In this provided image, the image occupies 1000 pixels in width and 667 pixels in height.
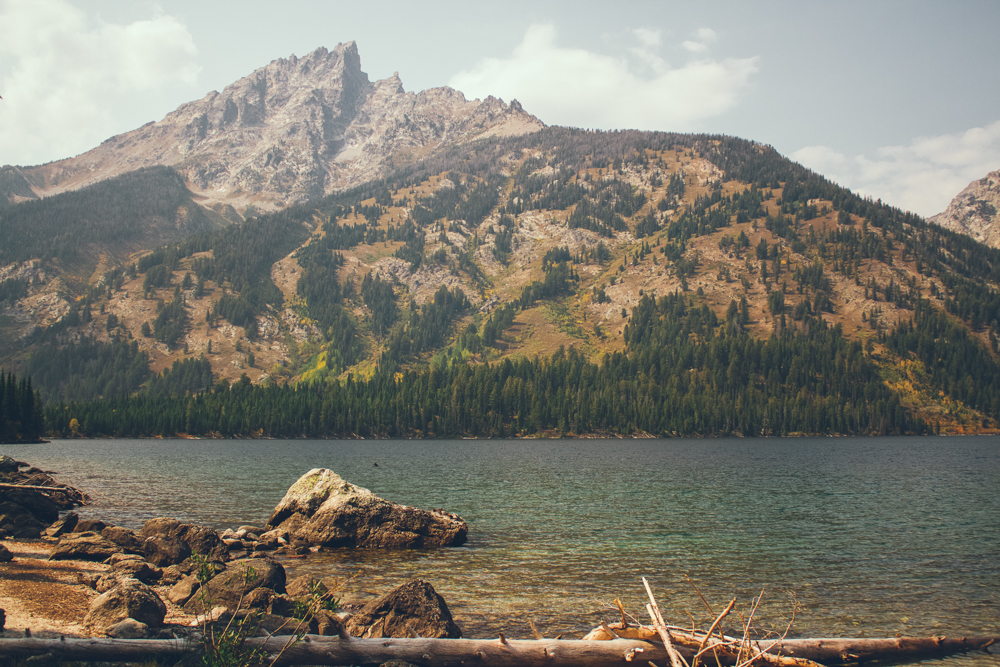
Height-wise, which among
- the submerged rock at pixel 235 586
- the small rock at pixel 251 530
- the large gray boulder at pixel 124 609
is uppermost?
the large gray boulder at pixel 124 609

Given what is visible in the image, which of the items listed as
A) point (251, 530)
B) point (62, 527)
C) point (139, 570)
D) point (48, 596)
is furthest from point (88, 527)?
point (48, 596)

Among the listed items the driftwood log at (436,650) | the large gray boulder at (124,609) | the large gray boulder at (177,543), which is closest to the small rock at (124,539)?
the large gray boulder at (177,543)

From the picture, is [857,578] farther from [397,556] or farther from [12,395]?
[12,395]

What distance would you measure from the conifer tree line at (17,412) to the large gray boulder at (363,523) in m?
117

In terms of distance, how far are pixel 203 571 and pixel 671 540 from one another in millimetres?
27458

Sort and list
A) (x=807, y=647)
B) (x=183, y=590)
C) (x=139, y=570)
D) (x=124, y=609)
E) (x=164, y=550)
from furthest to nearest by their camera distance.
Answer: (x=164, y=550) < (x=139, y=570) < (x=183, y=590) < (x=124, y=609) < (x=807, y=647)

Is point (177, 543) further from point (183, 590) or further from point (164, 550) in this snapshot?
Result: point (183, 590)

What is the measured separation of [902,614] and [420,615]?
17.9 meters

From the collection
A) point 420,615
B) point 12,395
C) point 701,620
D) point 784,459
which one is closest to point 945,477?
point 784,459

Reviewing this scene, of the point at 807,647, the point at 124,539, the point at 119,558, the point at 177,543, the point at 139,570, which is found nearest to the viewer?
the point at 807,647

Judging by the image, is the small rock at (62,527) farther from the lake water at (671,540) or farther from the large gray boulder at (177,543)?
the large gray boulder at (177,543)

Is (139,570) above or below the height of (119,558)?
above

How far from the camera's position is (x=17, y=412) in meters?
124

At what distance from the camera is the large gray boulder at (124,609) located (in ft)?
56.1
